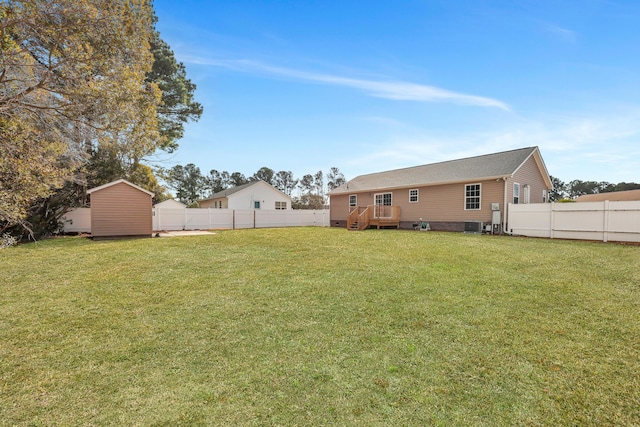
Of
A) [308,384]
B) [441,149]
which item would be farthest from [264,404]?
[441,149]

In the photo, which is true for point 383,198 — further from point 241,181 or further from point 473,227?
point 241,181

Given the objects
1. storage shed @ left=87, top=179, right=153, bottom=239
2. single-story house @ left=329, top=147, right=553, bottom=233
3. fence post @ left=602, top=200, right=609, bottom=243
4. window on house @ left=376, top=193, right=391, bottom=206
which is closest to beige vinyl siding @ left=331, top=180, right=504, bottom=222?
single-story house @ left=329, top=147, right=553, bottom=233

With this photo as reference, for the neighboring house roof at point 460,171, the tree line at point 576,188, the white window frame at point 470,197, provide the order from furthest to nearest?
the tree line at point 576,188 < the white window frame at point 470,197 < the neighboring house roof at point 460,171

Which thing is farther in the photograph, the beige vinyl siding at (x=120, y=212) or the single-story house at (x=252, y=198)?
the single-story house at (x=252, y=198)

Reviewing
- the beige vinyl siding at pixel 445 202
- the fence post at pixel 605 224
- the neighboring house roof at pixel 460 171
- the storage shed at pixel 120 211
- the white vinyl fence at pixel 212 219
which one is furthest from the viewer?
the white vinyl fence at pixel 212 219

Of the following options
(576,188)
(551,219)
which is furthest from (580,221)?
(576,188)

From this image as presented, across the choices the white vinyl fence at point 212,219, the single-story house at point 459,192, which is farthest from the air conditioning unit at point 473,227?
the white vinyl fence at point 212,219

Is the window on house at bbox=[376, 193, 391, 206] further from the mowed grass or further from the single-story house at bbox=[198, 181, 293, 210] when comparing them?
the single-story house at bbox=[198, 181, 293, 210]

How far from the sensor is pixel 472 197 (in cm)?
1475

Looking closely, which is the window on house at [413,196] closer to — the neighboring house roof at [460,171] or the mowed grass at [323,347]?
the neighboring house roof at [460,171]

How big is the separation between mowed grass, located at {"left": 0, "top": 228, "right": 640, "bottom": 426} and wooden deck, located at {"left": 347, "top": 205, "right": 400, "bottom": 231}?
11184mm

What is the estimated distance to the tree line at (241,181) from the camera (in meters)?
60.9

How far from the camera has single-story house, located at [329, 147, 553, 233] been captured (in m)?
13.9

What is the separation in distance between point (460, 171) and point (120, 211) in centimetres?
1790
